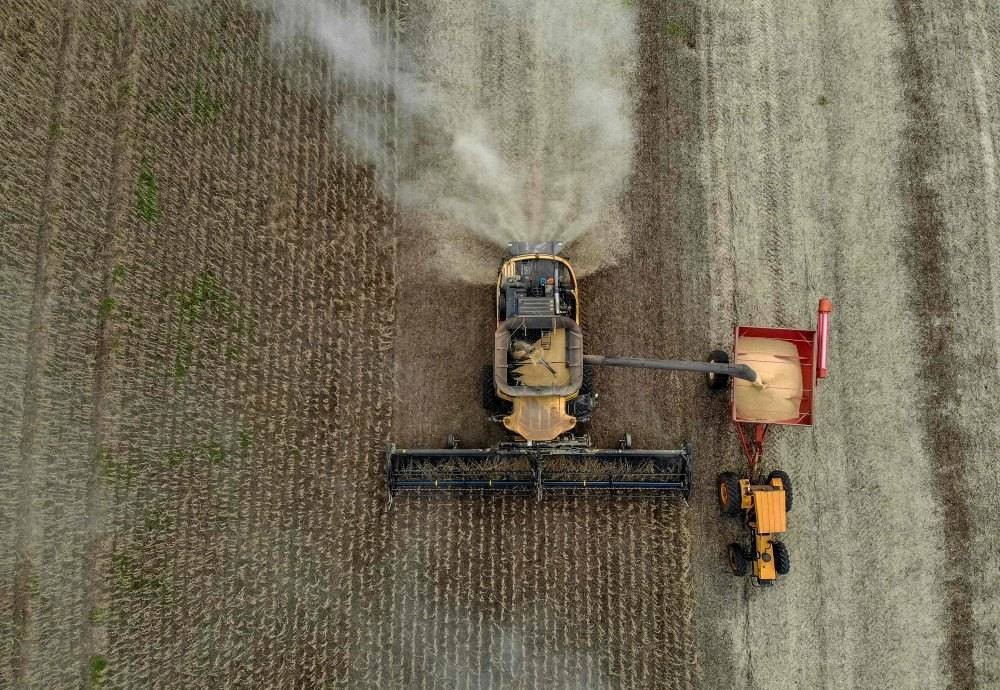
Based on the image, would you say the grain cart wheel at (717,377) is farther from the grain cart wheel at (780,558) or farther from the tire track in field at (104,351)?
the tire track in field at (104,351)

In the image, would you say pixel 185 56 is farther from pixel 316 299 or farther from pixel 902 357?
pixel 902 357

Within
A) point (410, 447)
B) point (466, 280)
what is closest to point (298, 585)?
point (410, 447)

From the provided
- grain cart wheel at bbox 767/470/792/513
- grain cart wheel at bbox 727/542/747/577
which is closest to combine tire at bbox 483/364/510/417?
grain cart wheel at bbox 727/542/747/577

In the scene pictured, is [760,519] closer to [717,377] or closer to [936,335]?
[717,377]

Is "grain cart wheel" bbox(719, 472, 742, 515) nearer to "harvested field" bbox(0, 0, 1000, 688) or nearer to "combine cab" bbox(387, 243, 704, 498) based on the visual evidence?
"harvested field" bbox(0, 0, 1000, 688)

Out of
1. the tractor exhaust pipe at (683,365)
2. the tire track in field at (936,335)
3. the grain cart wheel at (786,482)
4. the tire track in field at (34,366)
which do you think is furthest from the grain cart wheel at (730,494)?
the tire track in field at (34,366)

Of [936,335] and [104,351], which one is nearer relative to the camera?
[104,351]

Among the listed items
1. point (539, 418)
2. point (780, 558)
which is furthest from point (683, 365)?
point (780, 558)
